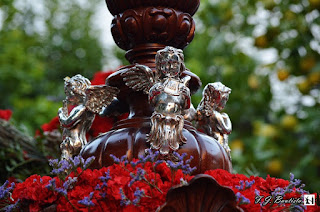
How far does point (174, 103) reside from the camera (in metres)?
1.93

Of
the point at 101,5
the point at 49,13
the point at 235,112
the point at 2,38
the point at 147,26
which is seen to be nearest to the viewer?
the point at 147,26

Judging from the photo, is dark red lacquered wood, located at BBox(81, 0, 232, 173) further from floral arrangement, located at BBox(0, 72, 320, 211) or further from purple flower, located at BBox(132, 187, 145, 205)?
purple flower, located at BBox(132, 187, 145, 205)

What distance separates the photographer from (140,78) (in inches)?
83.0

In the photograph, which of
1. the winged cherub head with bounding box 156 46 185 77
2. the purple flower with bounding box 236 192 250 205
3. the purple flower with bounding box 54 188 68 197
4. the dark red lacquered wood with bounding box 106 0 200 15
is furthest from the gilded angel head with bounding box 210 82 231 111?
the purple flower with bounding box 54 188 68 197

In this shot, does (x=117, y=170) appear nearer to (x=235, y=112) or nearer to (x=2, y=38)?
(x=235, y=112)

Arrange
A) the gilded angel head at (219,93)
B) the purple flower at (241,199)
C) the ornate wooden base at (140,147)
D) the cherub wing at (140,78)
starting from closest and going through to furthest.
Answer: the purple flower at (241,199) < the ornate wooden base at (140,147) < the cherub wing at (140,78) < the gilded angel head at (219,93)

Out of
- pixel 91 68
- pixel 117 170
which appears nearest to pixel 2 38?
pixel 91 68

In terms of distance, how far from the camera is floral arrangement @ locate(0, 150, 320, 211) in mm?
1645

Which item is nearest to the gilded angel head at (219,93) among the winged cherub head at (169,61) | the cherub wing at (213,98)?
the cherub wing at (213,98)

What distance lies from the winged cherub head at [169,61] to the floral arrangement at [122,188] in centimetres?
33

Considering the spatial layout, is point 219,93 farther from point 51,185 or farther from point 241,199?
point 51,185

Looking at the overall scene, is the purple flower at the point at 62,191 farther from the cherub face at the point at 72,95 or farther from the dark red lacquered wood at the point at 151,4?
the dark red lacquered wood at the point at 151,4

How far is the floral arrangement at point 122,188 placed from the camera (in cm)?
164

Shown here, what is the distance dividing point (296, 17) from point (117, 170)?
2.98 m
